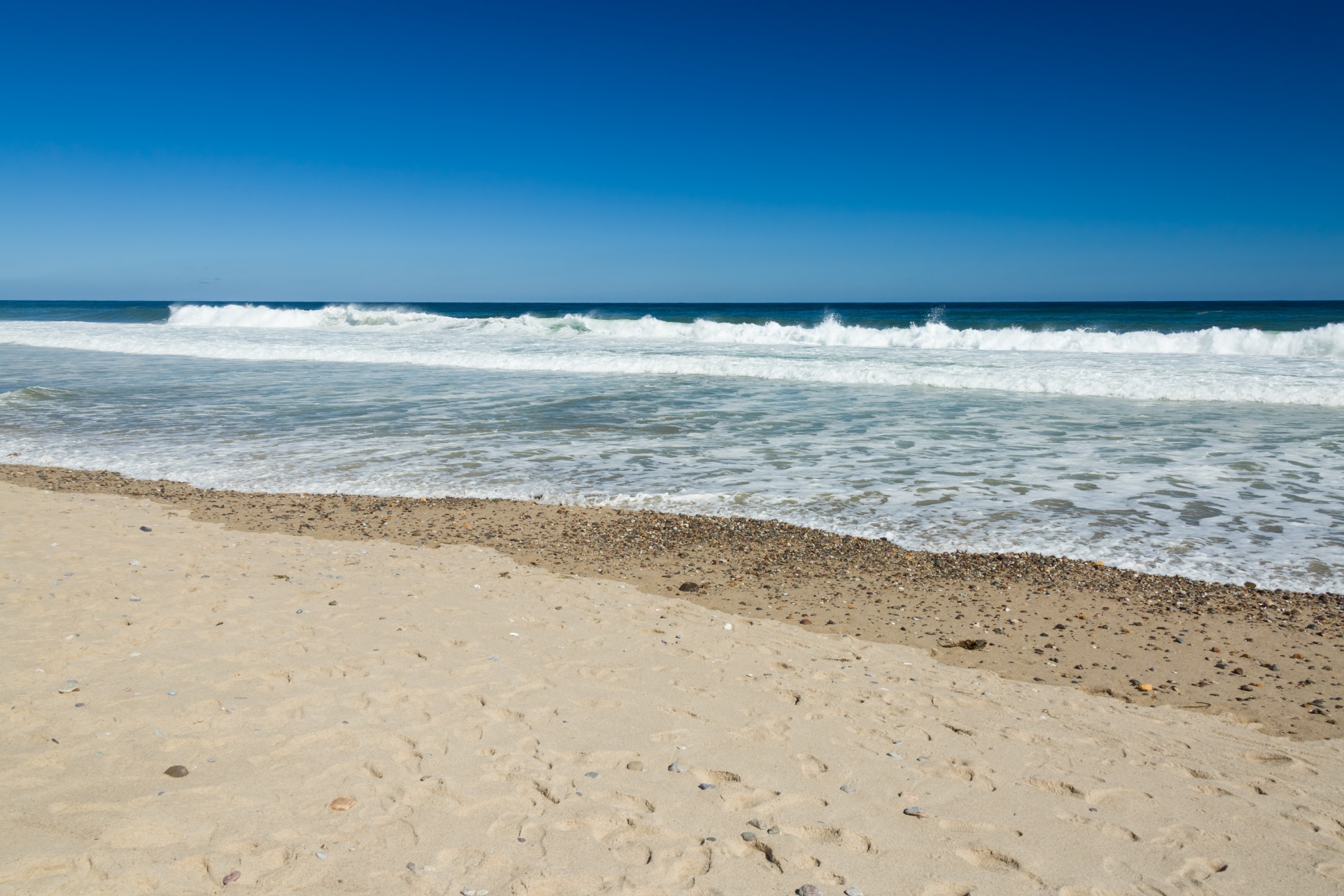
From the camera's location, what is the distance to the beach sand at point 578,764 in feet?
8.61

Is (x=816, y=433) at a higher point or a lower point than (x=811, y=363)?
lower

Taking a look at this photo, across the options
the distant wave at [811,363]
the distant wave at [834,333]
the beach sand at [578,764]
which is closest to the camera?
the beach sand at [578,764]

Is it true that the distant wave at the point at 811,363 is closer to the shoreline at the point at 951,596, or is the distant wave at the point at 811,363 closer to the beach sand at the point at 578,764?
the shoreline at the point at 951,596

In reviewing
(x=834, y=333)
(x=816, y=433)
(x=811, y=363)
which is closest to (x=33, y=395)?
(x=816, y=433)

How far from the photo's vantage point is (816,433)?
1161 centimetres

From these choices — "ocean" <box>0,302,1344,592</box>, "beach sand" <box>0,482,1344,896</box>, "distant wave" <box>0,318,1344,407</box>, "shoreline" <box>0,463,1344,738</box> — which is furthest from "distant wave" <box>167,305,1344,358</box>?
"beach sand" <box>0,482,1344,896</box>

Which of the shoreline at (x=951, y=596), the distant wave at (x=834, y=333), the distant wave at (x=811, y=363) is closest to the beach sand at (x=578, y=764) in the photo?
the shoreline at (x=951, y=596)

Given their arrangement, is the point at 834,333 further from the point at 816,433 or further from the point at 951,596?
the point at 951,596

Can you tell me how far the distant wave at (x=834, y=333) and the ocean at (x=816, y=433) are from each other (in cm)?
17

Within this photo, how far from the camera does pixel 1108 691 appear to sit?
4.28m

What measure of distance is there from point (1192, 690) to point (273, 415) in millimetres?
13152

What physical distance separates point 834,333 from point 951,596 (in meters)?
28.9

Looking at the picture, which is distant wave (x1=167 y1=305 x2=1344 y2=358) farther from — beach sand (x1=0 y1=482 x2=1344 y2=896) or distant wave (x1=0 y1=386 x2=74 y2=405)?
beach sand (x1=0 y1=482 x2=1344 y2=896)

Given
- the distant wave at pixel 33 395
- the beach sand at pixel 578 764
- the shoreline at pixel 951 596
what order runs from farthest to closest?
1. the distant wave at pixel 33 395
2. the shoreline at pixel 951 596
3. the beach sand at pixel 578 764
